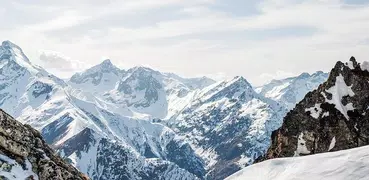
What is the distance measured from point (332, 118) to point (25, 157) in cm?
7372

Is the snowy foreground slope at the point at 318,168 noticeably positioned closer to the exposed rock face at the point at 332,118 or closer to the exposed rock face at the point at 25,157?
the exposed rock face at the point at 25,157

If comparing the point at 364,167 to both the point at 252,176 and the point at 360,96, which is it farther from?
the point at 360,96

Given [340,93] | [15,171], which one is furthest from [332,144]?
[15,171]

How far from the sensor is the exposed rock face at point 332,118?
9462cm

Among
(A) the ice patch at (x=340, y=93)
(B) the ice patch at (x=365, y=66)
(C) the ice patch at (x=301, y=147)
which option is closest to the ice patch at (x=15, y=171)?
(C) the ice patch at (x=301, y=147)

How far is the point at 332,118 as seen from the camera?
98.8 meters

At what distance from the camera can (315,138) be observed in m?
98.7

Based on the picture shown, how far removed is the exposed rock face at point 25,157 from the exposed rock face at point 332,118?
6569 cm

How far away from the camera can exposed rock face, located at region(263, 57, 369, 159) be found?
3725 inches

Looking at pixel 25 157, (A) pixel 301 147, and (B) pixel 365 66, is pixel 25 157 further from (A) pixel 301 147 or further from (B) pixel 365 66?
(B) pixel 365 66

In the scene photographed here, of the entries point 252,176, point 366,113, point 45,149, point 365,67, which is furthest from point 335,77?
point 252,176

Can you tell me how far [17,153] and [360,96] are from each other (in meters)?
77.6

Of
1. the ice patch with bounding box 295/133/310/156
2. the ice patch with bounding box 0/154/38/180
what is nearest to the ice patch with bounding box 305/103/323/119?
the ice patch with bounding box 295/133/310/156

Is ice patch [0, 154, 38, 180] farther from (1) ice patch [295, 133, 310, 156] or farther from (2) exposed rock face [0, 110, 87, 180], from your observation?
(1) ice patch [295, 133, 310, 156]
